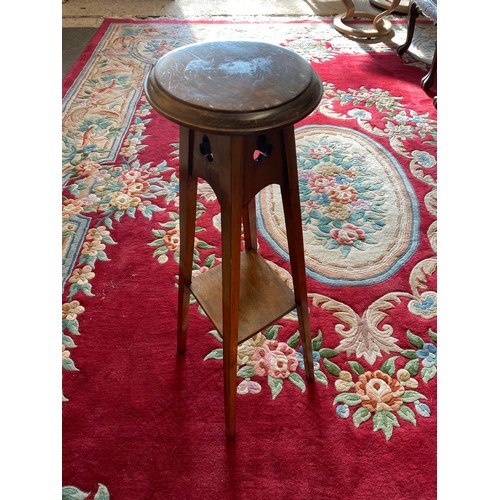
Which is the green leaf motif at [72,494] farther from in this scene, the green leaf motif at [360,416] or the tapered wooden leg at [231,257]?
the green leaf motif at [360,416]

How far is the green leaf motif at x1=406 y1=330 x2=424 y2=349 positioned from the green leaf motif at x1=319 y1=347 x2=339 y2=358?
0.69 ft

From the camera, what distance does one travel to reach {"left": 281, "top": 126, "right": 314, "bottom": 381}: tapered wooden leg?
0.94m

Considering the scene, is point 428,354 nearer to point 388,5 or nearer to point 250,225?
point 250,225

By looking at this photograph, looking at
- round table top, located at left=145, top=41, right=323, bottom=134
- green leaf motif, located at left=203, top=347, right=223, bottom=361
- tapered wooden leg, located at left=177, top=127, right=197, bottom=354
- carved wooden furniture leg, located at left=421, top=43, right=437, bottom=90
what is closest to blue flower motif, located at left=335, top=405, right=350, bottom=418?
green leaf motif, located at left=203, top=347, right=223, bottom=361

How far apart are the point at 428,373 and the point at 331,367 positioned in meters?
0.25

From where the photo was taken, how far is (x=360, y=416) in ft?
4.11

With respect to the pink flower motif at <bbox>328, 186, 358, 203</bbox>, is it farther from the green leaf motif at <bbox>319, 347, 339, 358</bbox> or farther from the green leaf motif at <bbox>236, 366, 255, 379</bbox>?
the green leaf motif at <bbox>236, 366, 255, 379</bbox>

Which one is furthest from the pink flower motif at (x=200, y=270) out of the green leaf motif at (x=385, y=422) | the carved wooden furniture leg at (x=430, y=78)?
the carved wooden furniture leg at (x=430, y=78)

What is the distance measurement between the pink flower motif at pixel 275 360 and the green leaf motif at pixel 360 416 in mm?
190

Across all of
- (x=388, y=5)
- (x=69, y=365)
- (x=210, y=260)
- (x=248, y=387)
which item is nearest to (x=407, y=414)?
(x=248, y=387)

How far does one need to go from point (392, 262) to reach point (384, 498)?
75 centimetres

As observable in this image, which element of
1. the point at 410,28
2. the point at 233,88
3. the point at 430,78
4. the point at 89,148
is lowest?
the point at 89,148

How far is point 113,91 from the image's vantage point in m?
2.57

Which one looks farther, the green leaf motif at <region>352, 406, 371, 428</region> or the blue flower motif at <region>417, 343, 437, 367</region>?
the blue flower motif at <region>417, 343, 437, 367</region>
